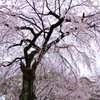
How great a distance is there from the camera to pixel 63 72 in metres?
5.67

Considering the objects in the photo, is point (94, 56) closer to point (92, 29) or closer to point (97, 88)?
point (92, 29)

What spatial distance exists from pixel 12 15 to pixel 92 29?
2.40 m

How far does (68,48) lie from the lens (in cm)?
511

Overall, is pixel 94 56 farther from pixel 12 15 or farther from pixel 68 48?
pixel 12 15

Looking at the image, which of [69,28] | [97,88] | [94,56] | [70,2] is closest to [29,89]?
[69,28]

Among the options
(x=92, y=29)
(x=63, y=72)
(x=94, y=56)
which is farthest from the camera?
(x=63, y=72)

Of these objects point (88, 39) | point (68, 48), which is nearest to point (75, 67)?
point (68, 48)

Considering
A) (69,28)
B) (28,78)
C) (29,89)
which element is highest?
(69,28)

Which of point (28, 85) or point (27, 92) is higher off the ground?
point (28, 85)

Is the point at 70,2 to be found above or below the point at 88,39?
above

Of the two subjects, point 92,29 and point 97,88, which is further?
point 97,88

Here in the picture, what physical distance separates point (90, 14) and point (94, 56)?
133 cm

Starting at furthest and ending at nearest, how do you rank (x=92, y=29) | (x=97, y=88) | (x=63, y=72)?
(x=97, y=88), (x=63, y=72), (x=92, y=29)

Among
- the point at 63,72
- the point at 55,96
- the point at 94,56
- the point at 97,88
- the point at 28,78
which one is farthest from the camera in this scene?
the point at 97,88
